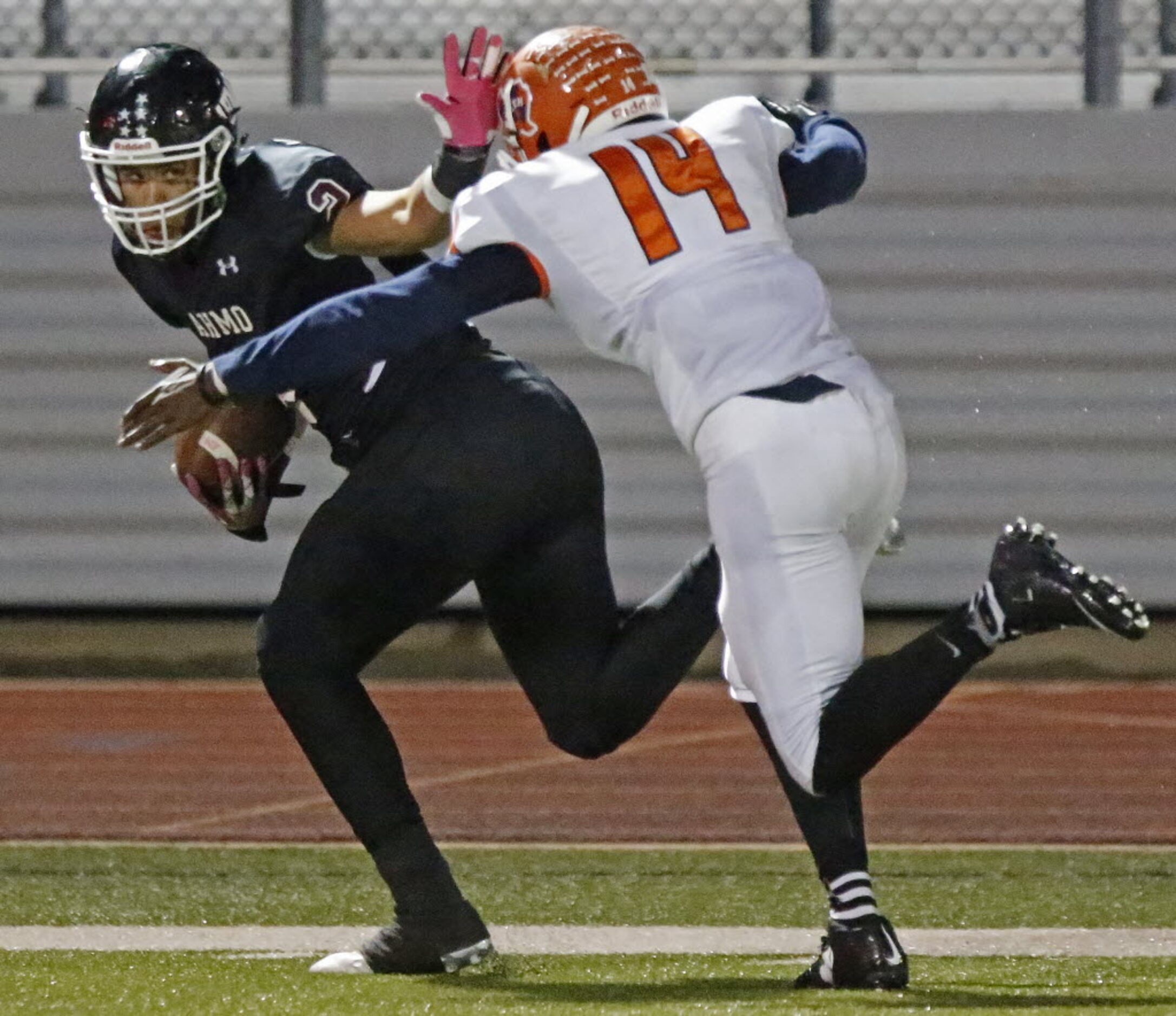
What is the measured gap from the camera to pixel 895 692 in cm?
345

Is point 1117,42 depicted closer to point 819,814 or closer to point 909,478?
point 909,478

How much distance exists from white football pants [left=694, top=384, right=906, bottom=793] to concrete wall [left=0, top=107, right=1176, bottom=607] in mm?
5738

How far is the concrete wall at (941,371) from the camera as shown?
9.30 m

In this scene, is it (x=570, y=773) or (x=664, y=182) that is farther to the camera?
(x=570, y=773)

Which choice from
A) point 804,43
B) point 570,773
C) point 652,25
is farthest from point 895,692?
point 804,43

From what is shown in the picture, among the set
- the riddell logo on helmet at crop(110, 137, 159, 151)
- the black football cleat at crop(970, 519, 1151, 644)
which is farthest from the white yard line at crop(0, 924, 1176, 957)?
the riddell logo on helmet at crop(110, 137, 159, 151)

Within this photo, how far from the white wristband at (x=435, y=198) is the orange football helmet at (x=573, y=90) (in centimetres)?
20

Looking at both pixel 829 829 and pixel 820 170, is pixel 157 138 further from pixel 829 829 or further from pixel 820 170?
pixel 829 829

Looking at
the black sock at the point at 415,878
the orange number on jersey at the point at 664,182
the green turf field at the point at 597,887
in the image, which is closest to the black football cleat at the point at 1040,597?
the orange number on jersey at the point at 664,182

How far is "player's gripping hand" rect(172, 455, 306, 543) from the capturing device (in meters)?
4.10

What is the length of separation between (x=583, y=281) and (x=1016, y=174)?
6085 mm

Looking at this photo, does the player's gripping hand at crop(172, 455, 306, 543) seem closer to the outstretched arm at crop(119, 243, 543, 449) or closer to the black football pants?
the black football pants

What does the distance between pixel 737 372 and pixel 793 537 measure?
0.83 feet

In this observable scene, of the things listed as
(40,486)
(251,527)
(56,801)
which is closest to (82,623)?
(40,486)
